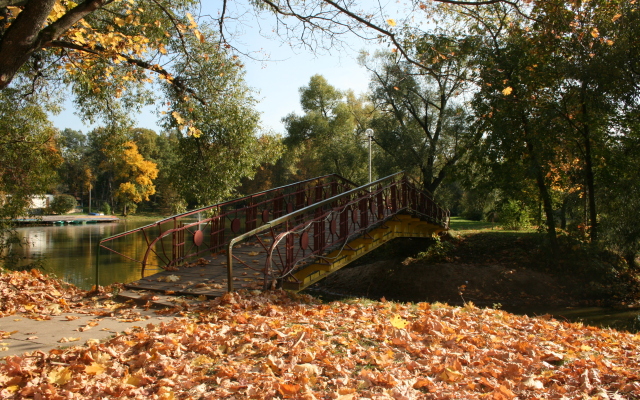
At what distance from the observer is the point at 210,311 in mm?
5918

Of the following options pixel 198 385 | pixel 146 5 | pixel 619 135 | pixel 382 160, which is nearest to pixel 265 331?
pixel 198 385

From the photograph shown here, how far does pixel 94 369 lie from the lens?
3.54 metres

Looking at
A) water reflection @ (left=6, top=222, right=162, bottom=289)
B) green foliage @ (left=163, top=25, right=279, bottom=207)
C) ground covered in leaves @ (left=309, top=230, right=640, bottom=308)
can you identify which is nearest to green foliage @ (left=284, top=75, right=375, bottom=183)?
ground covered in leaves @ (left=309, top=230, right=640, bottom=308)

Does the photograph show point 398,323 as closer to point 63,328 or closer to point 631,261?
point 63,328

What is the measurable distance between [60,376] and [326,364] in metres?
1.99

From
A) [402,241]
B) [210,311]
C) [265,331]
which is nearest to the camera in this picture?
[265,331]

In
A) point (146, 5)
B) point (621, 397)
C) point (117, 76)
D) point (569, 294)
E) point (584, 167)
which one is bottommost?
point (569, 294)

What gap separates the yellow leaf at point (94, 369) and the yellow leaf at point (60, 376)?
0.42 ft

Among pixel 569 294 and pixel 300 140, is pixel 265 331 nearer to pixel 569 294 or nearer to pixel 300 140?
pixel 569 294

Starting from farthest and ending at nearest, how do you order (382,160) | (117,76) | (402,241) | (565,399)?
(382,160), (402,241), (117,76), (565,399)

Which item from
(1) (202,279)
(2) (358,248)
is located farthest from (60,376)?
(2) (358,248)

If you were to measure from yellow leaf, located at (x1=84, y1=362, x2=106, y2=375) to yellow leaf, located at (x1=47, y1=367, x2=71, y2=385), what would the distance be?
13 centimetres

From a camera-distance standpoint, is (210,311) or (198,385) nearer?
(198,385)

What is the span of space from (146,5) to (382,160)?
1500cm
